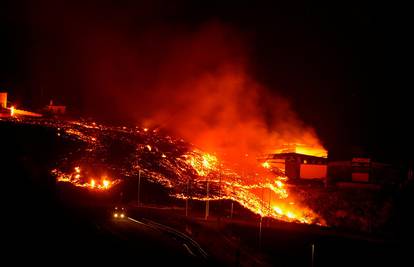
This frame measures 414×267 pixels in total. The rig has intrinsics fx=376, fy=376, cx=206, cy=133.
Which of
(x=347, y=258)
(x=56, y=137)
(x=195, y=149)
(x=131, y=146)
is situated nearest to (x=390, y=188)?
(x=347, y=258)

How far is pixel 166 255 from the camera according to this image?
13492 millimetres

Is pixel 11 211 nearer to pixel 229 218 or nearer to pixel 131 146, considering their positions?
pixel 229 218

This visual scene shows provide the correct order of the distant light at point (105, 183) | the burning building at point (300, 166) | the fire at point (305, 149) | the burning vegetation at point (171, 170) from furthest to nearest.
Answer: the fire at point (305, 149), the burning building at point (300, 166), the burning vegetation at point (171, 170), the distant light at point (105, 183)

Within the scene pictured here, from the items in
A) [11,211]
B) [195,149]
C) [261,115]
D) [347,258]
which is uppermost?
[261,115]

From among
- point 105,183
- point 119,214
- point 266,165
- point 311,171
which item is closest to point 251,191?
point 266,165

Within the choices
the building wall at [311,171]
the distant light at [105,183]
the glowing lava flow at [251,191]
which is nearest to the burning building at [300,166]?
the building wall at [311,171]

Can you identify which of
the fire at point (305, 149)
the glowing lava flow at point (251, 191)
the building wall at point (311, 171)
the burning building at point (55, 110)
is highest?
the burning building at point (55, 110)

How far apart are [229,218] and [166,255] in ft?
36.7

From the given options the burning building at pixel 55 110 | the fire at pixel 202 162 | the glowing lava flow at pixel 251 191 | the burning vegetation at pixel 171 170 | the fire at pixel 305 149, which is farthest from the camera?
the burning building at pixel 55 110

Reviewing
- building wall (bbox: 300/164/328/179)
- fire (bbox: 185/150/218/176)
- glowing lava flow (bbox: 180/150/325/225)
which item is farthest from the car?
building wall (bbox: 300/164/328/179)

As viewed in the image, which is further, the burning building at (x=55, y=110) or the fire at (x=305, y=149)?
the burning building at (x=55, y=110)

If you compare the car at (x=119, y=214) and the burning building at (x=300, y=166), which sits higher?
the burning building at (x=300, y=166)

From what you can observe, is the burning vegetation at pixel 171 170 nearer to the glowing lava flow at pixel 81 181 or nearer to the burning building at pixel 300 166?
the glowing lava flow at pixel 81 181

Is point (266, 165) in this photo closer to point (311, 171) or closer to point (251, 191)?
point (311, 171)
